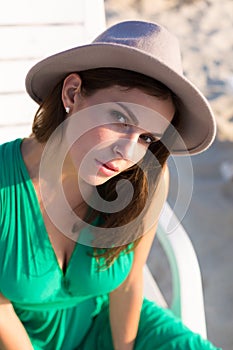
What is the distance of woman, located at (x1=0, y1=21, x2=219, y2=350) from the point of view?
3.94ft

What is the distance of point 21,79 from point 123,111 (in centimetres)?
87

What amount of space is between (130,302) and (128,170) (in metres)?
0.31

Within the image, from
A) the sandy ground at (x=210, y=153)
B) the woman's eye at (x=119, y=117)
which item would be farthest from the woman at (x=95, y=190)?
the sandy ground at (x=210, y=153)

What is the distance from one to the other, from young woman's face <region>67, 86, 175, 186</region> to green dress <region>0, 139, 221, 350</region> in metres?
0.18

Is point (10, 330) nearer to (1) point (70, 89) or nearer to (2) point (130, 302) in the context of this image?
(2) point (130, 302)

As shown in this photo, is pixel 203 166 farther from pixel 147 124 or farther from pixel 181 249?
pixel 147 124

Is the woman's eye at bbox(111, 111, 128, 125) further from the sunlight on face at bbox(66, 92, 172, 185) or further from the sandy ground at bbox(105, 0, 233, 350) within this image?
the sandy ground at bbox(105, 0, 233, 350)

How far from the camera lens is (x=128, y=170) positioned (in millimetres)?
1405

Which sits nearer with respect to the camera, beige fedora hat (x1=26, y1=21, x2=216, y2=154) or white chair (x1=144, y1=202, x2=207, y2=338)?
beige fedora hat (x1=26, y1=21, x2=216, y2=154)

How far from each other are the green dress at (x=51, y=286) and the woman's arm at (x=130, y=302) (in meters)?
0.03

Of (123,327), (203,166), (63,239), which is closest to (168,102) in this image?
(63,239)

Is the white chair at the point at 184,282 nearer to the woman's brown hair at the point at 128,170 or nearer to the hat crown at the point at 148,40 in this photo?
the woman's brown hair at the point at 128,170

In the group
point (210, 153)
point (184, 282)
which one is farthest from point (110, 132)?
point (210, 153)

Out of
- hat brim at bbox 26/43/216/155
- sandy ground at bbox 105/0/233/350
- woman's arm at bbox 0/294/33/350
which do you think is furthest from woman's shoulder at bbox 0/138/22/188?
sandy ground at bbox 105/0/233/350
